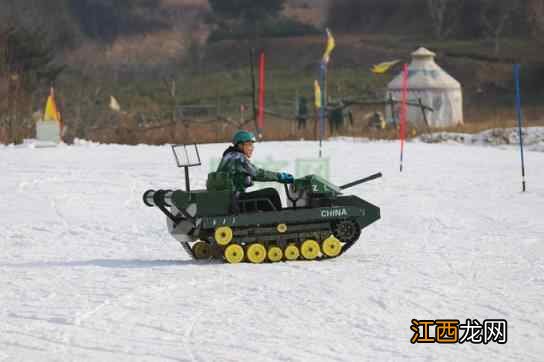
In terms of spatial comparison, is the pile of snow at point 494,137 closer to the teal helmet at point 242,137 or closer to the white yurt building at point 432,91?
the white yurt building at point 432,91

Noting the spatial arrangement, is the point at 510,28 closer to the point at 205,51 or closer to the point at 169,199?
the point at 205,51

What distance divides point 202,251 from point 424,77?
35224 millimetres

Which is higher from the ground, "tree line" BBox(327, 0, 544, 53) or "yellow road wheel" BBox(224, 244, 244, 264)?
"tree line" BBox(327, 0, 544, 53)

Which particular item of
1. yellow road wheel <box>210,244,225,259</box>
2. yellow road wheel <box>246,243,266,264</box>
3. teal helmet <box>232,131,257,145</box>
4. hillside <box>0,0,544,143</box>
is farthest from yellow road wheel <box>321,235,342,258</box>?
hillside <box>0,0,544,143</box>

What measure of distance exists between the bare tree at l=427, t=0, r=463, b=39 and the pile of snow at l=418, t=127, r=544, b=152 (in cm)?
4178

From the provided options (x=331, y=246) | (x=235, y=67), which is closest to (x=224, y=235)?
(x=331, y=246)

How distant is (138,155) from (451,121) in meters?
21.4

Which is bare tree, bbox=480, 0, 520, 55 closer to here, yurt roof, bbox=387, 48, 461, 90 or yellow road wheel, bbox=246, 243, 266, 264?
yurt roof, bbox=387, 48, 461, 90

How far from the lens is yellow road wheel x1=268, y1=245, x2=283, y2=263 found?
14211mm

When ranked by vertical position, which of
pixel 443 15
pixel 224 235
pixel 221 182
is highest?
pixel 443 15

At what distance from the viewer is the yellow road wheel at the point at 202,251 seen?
48.1 ft

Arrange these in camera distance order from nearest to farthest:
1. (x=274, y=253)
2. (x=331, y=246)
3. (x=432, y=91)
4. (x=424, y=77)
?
(x=274, y=253) < (x=331, y=246) < (x=432, y=91) < (x=424, y=77)

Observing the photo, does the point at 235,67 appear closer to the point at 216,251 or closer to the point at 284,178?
the point at 216,251

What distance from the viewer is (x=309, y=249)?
47.0 feet
